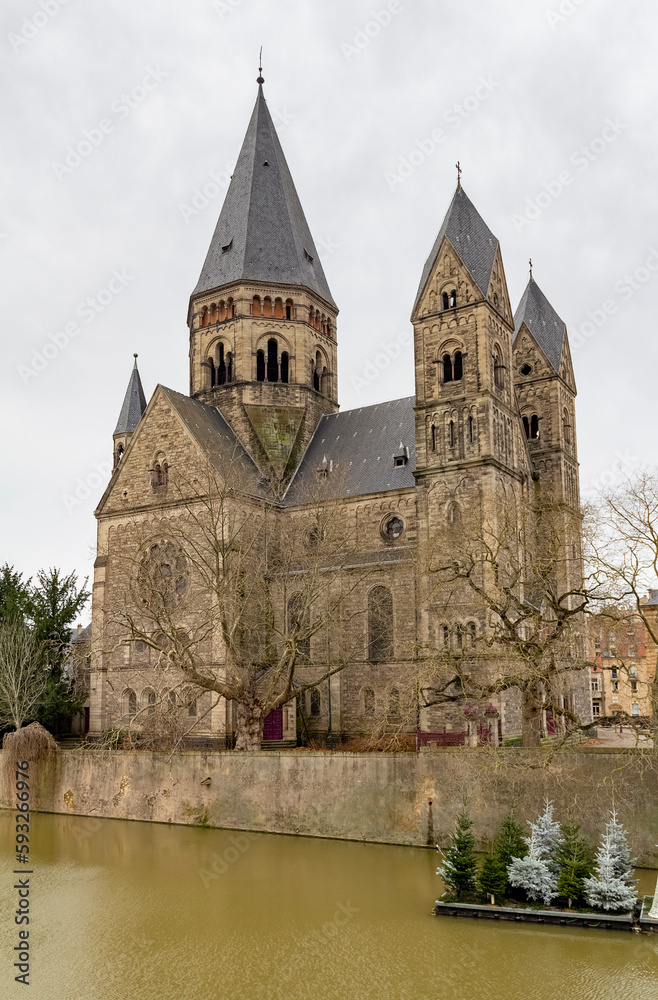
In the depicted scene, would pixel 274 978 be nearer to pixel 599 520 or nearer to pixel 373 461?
pixel 599 520

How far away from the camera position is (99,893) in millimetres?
21578

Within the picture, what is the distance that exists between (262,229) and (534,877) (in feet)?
135

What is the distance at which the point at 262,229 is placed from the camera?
51.4m

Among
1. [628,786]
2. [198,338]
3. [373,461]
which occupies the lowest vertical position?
[628,786]

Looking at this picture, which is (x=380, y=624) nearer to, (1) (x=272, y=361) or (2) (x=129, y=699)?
(2) (x=129, y=699)

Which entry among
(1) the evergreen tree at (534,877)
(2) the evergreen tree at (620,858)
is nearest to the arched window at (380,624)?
(1) the evergreen tree at (534,877)

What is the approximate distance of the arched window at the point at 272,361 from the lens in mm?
49656

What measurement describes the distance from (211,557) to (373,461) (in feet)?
33.9

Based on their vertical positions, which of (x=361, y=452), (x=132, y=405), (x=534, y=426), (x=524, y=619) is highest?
(x=132, y=405)

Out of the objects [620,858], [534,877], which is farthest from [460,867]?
[620,858]

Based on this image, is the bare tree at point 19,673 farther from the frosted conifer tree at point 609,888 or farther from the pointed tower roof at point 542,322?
the pointed tower roof at point 542,322

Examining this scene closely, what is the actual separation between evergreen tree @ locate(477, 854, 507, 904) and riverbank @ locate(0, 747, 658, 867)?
13.3 feet

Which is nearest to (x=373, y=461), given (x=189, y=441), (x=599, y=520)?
(x=189, y=441)

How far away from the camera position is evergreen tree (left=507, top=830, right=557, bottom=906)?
18938 mm
